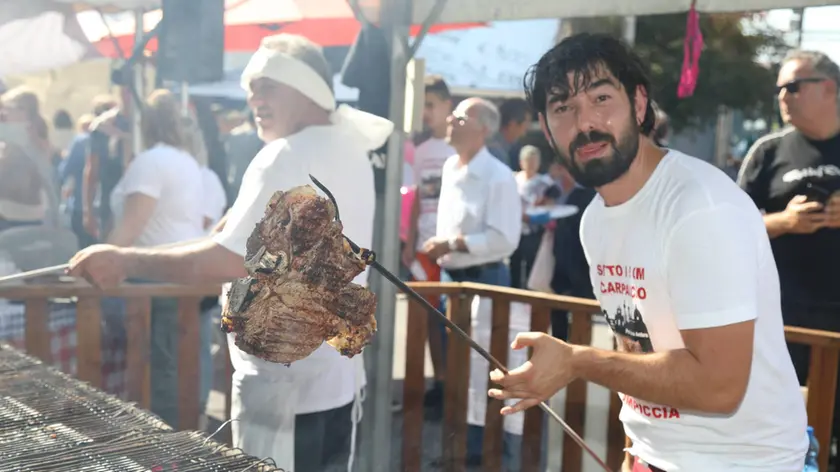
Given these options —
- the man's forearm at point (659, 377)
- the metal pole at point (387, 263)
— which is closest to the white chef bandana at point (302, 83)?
the metal pole at point (387, 263)

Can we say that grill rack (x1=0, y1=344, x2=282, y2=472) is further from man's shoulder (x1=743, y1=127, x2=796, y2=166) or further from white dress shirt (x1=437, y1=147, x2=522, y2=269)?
man's shoulder (x1=743, y1=127, x2=796, y2=166)

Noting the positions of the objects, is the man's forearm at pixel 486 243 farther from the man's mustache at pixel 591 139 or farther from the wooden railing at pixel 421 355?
the man's mustache at pixel 591 139

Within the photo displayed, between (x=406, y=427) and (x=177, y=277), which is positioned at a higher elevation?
(x=177, y=277)

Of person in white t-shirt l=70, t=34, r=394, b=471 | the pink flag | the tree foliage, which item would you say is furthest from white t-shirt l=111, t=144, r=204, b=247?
the tree foliage

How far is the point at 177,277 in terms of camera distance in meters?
2.24

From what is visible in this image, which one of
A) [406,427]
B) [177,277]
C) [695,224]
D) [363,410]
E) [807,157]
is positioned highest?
[807,157]

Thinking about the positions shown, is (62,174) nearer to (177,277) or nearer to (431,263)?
(431,263)

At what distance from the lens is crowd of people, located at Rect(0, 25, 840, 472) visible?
155 cm

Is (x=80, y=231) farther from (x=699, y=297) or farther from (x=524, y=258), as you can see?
(x=699, y=297)

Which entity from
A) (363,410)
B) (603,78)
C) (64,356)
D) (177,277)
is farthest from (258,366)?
(64,356)

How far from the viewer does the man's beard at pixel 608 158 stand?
66.3 inches

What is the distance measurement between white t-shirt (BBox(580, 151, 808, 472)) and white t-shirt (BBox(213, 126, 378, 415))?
2.40ft

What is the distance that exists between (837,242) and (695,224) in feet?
6.00

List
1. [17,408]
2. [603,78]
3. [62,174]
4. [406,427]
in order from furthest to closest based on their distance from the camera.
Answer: [62,174] < [406,427] < [17,408] < [603,78]
